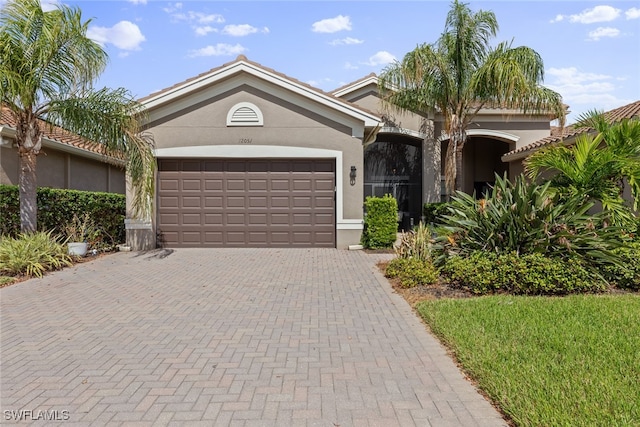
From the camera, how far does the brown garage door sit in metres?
12.5

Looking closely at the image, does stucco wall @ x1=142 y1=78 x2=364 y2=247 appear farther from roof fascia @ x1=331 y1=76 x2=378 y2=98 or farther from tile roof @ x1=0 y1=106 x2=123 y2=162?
roof fascia @ x1=331 y1=76 x2=378 y2=98

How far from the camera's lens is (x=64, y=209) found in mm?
11195

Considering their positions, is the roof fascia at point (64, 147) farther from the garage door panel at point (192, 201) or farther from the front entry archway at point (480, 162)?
the front entry archway at point (480, 162)

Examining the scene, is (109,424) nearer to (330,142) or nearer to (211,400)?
(211,400)

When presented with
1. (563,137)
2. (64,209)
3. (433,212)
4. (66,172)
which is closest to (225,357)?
(64,209)

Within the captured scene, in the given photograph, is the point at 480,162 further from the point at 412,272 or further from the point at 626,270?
the point at 412,272

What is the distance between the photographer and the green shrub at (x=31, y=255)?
28.0ft

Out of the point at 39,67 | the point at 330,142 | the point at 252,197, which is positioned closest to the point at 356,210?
the point at 330,142

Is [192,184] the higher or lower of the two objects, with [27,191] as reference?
higher

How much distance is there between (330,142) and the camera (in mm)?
12477

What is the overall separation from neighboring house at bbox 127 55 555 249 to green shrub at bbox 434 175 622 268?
198 inches

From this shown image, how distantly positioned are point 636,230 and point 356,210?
271 inches

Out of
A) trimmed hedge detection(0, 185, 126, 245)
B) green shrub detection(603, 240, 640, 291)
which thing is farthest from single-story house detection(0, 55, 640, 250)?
green shrub detection(603, 240, 640, 291)

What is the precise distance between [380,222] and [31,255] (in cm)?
884
